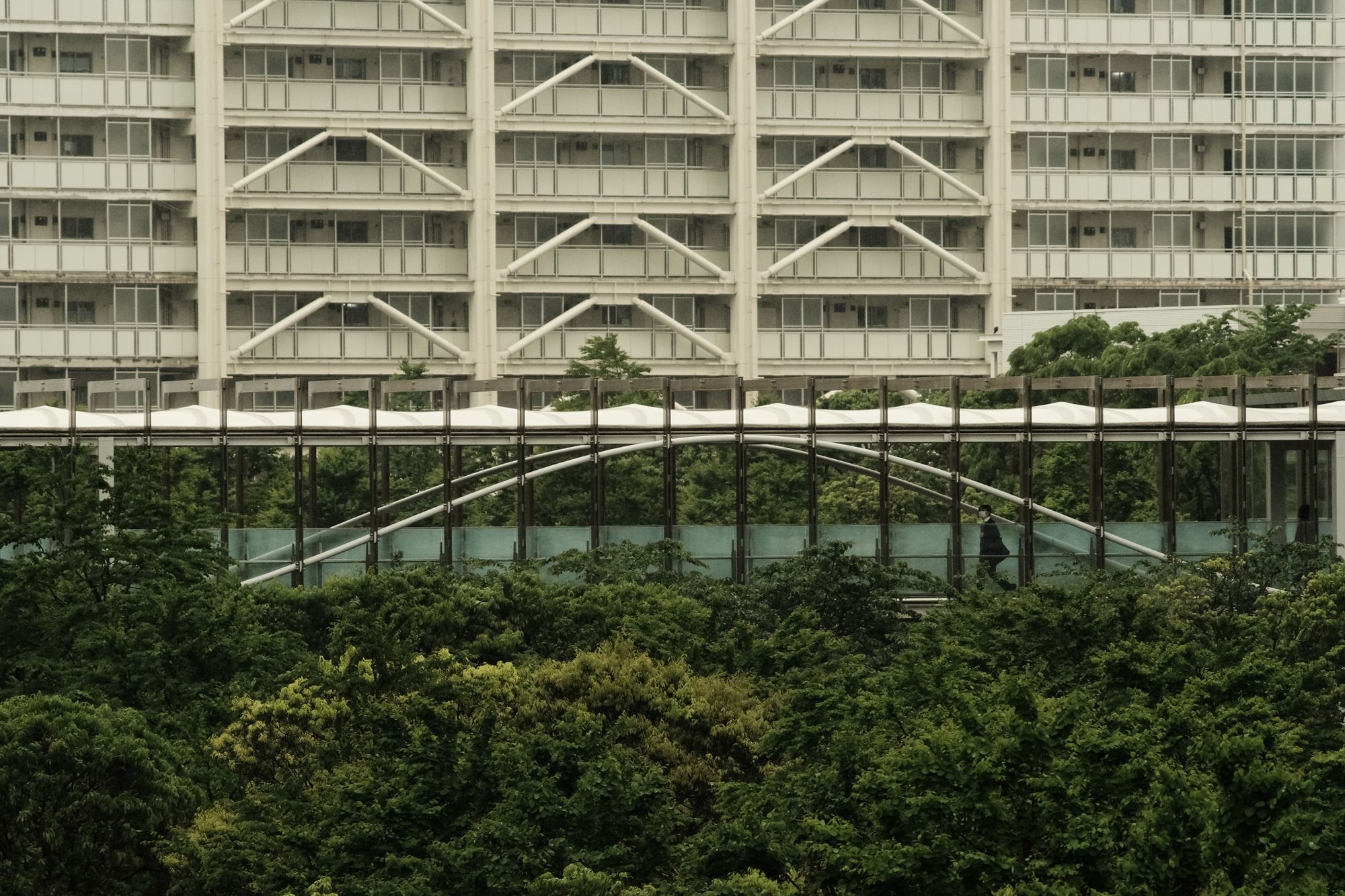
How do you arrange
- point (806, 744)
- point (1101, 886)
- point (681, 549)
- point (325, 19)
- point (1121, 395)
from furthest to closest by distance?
point (325, 19) → point (1121, 395) → point (681, 549) → point (806, 744) → point (1101, 886)

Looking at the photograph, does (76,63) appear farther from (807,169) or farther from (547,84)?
(807,169)

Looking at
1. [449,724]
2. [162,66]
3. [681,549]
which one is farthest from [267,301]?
[449,724]

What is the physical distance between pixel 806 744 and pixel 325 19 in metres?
59.1

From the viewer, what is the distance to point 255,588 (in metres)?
35.9

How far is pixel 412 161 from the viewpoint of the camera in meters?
80.2

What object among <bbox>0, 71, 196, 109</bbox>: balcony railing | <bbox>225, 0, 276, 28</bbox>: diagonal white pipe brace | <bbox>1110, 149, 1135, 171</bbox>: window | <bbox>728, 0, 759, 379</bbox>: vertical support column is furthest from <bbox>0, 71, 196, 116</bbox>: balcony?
<bbox>1110, 149, 1135, 171</bbox>: window

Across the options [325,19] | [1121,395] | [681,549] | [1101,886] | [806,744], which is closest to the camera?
[1101,886]

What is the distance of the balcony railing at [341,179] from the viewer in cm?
8100

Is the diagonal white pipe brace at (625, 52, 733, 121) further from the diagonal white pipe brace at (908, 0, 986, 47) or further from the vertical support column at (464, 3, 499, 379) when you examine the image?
A: the diagonal white pipe brace at (908, 0, 986, 47)

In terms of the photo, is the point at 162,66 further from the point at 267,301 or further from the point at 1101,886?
the point at 1101,886

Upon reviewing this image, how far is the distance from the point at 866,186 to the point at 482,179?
14.2 meters

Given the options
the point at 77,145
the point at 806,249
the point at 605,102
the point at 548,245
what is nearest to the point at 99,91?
the point at 77,145

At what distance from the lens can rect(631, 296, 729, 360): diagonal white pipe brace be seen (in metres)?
82.6

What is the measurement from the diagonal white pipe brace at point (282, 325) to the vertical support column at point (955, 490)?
137ft
